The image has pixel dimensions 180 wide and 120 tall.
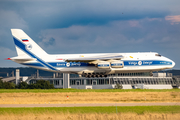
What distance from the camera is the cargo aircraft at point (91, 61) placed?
148 feet

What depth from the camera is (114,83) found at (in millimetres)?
95000

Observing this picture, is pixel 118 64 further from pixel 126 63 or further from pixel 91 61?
pixel 91 61

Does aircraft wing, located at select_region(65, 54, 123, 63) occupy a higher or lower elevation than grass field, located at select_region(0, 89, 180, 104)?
higher

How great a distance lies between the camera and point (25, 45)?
48750 mm

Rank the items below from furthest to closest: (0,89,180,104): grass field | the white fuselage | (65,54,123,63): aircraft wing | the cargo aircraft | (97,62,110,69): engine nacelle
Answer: the white fuselage < the cargo aircraft < (97,62,110,69): engine nacelle < (65,54,123,63): aircraft wing < (0,89,180,104): grass field

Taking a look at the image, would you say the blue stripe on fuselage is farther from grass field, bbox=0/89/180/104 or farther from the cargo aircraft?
grass field, bbox=0/89/180/104

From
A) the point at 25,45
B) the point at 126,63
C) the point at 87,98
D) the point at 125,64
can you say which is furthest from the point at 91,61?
the point at 25,45

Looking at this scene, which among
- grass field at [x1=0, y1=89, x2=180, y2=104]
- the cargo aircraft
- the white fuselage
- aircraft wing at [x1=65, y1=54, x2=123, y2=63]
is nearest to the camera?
grass field at [x1=0, y1=89, x2=180, y2=104]

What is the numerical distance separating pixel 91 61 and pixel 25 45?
1295 centimetres

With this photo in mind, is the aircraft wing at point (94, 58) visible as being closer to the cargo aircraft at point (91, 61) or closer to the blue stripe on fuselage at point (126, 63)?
the cargo aircraft at point (91, 61)

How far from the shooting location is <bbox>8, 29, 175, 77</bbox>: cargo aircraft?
45.2m

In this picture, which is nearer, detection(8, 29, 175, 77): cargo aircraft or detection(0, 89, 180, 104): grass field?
detection(0, 89, 180, 104): grass field

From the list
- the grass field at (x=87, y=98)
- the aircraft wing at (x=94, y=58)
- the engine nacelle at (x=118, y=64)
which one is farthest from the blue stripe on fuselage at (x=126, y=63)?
the grass field at (x=87, y=98)

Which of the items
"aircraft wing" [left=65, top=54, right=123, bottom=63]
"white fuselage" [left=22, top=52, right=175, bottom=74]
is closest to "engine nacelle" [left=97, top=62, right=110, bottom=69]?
"aircraft wing" [left=65, top=54, right=123, bottom=63]
